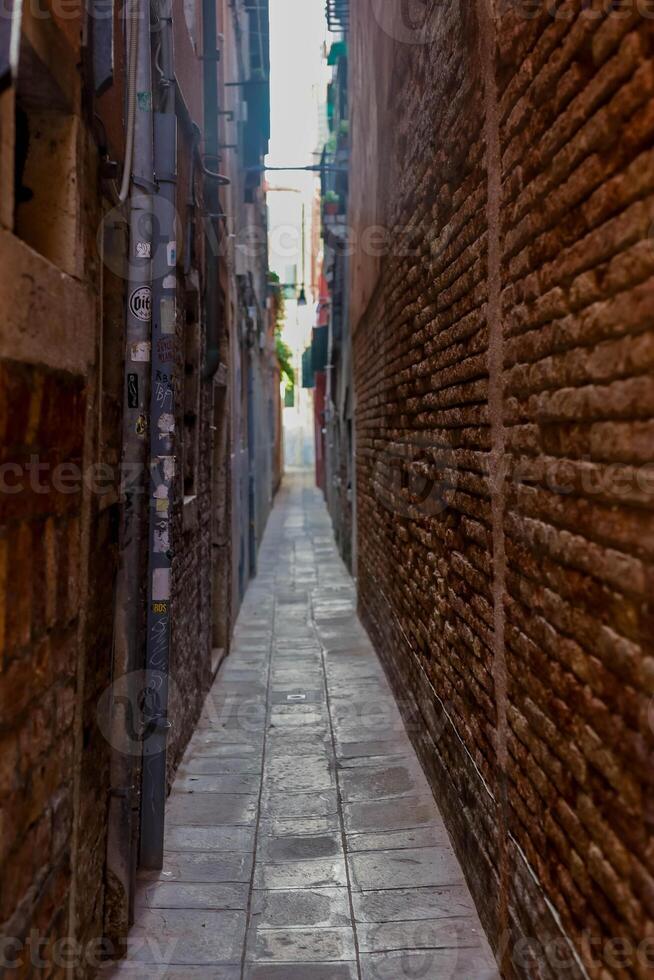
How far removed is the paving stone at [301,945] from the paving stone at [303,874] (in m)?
0.35

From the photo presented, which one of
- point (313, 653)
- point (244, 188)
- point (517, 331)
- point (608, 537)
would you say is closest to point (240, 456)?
point (313, 653)

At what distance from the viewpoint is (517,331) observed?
105 inches

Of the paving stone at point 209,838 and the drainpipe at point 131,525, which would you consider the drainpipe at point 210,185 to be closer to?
the drainpipe at point 131,525

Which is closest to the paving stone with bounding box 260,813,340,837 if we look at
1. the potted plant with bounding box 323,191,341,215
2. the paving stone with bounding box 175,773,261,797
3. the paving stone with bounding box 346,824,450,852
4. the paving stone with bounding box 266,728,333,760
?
the paving stone with bounding box 346,824,450,852

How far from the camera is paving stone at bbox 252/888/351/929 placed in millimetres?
3365

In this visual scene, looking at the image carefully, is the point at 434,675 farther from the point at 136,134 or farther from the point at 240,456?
the point at 240,456

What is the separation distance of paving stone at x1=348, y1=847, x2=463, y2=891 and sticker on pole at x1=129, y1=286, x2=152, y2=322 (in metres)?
2.63

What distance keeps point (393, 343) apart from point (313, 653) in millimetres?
3233

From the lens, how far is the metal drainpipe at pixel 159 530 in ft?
11.9

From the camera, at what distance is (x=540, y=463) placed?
96.8 inches

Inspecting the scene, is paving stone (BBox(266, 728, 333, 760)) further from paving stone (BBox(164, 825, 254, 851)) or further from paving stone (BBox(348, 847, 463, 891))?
paving stone (BBox(348, 847, 463, 891))

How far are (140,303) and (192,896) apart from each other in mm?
2545

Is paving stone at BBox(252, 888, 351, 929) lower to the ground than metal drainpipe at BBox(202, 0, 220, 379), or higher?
lower

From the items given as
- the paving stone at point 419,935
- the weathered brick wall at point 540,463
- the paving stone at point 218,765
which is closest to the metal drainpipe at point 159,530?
the paving stone at point 419,935
